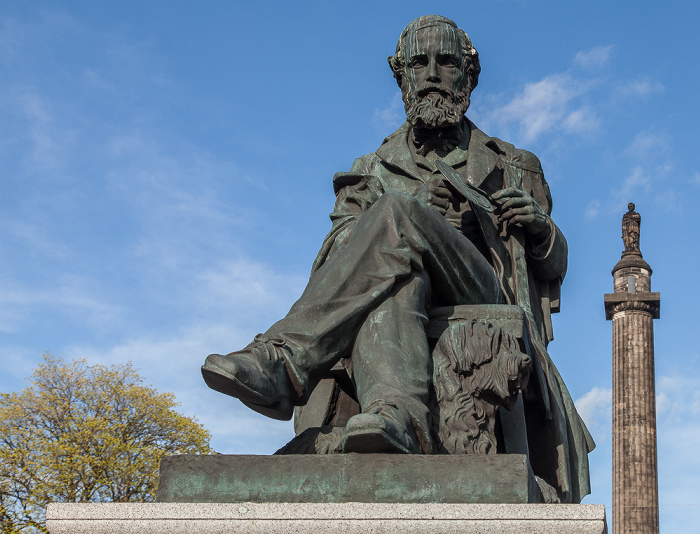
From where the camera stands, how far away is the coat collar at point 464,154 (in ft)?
20.9

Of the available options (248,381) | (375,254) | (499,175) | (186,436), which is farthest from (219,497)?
(186,436)

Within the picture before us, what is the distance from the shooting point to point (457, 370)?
4.75 meters

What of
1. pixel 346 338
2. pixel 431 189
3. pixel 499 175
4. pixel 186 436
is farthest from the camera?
pixel 186 436

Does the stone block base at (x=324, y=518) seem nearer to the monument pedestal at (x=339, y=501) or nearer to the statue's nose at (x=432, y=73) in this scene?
the monument pedestal at (x=339, y=501)

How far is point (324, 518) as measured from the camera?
3814 millimetres

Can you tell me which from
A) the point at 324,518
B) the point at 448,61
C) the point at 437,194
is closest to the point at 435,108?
the point at 448,61

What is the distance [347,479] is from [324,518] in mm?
260

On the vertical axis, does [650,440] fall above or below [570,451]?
above

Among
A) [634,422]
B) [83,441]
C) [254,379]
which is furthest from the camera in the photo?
[634,422]

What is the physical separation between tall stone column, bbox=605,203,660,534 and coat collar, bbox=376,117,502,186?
3340cm

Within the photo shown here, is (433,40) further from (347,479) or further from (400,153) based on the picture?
(347,479)

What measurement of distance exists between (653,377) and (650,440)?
2.29 metres

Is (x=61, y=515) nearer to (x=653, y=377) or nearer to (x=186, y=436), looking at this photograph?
(x=186, y=436)

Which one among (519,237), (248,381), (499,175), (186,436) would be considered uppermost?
(186,436)
